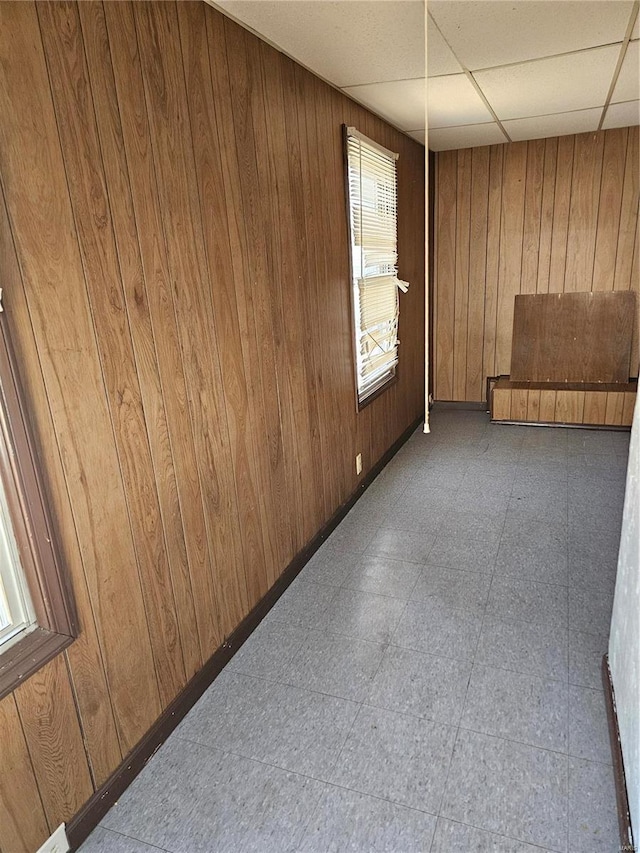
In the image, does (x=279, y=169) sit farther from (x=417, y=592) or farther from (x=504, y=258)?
(x=504, y=258)

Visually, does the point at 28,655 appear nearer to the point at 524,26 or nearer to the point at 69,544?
the point at 69,544

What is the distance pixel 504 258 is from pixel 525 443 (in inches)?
70.9

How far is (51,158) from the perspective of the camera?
1.38 meters

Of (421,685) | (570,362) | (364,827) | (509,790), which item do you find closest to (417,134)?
(570,362)

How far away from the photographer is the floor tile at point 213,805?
1.56 m

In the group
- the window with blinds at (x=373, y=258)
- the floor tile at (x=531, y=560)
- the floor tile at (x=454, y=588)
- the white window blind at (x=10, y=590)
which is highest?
the window with blinds at (x=373, y=258)

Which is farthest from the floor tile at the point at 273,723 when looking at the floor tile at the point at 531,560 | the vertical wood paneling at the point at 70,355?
the floor tile at the point at 531,560

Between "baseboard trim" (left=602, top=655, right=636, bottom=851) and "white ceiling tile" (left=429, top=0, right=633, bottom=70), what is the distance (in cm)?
248

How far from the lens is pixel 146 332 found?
5.70 ft

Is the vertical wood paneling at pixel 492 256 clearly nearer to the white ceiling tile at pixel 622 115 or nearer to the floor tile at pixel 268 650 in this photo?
the white ceiling tile at pixel 622 115

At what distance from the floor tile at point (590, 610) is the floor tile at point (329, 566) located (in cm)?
108

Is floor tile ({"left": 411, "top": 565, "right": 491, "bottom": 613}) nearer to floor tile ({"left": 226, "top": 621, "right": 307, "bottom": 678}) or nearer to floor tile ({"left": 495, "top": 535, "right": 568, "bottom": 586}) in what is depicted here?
floor tile ({"left": 495, "top": 535, "right": 568, "bottom": 586})

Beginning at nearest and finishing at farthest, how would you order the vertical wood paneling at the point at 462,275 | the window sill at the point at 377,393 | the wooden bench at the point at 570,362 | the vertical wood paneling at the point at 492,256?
1. the window sill at the point at 377,393
2. the wooden bench at the point at 570,362
3. the vertical wood paneling at the point at 492,256
4. the vertical wood paneling at the point at 462,275

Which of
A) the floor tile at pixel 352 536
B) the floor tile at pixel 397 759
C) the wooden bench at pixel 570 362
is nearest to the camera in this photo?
the floor tile at pixel 397 759
